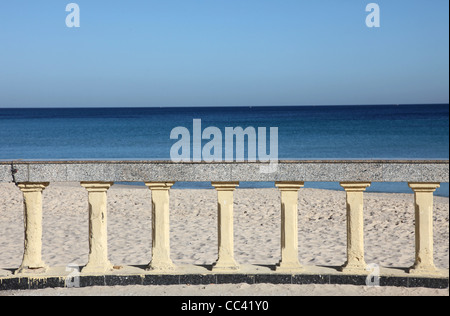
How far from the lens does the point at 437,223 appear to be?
11656 mm

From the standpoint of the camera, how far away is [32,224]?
4.82m

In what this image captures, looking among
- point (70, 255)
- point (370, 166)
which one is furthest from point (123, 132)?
point (370, 166)

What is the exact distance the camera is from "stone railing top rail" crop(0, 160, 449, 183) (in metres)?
4.52

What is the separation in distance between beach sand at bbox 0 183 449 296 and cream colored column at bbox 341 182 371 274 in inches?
7.8

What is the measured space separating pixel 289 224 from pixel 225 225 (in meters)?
→ 0.56

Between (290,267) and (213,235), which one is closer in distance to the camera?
(290,267)

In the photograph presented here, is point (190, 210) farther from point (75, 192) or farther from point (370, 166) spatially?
point (370, 166)

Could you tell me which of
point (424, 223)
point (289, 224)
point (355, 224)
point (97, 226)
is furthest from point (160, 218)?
point (424, 223)

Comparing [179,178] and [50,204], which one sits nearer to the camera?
[179,178]

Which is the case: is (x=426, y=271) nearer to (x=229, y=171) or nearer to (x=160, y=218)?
(x=229, y=171)

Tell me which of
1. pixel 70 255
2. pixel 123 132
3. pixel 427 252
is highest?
pixel 123 132

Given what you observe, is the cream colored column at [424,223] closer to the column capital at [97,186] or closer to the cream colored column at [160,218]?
the cream colored column at [160,218]

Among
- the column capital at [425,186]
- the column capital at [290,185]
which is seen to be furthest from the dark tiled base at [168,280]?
the column capital at [425,186]
